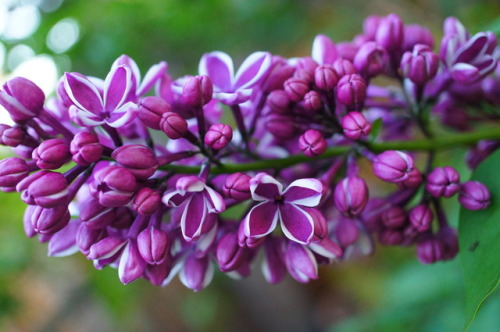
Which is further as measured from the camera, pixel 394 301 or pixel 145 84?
pixel 394 301

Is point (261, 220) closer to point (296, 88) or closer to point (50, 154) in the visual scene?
point (296, 88)

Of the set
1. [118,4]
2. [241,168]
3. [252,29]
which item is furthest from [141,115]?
[252,29]

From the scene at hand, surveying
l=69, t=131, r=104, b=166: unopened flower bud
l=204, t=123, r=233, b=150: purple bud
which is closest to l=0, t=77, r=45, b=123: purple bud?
l=69, t=131, r=104, b=166: unopened flower bud

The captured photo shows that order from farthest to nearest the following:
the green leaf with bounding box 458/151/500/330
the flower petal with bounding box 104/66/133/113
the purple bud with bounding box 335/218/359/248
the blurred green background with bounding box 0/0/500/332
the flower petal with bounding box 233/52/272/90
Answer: the blurred green background with bounding box 0/0/500/332 < the purple bud with bounding box 335/218/359/248 < the flower petal with bounding box 233/52/272/90 < the flower petal with bounding box 104/66/133/113 < the green leaf with bounding box 458/151/500/330

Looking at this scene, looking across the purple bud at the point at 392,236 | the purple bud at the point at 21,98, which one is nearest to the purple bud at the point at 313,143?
the purple bud at the point at 392,236

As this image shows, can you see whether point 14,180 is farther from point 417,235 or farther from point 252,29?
point 252,29

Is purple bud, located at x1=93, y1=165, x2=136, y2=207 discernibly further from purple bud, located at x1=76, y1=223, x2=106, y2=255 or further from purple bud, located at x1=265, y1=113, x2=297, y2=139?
purple bud, located at x1=265, y1=113, x2=297, y2=139
